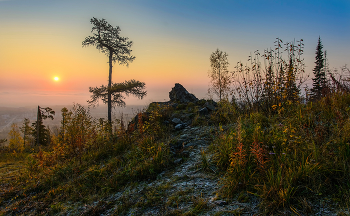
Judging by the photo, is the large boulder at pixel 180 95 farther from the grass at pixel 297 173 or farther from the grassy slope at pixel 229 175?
the grass at pixel 297 173

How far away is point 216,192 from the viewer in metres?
2.74

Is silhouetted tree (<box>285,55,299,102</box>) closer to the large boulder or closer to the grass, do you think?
the grass

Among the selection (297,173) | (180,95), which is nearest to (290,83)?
(297,173)

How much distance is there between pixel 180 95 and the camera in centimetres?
1166

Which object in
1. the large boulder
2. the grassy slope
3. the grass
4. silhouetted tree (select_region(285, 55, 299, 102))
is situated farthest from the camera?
the large boulder

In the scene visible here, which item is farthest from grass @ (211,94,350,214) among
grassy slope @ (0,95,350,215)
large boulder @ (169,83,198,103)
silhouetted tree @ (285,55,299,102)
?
large boulder @ (169,83,198,103)

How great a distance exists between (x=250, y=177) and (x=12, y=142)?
24154mm

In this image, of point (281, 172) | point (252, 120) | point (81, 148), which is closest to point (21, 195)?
point (81, 148)

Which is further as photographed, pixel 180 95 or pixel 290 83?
pixel 180 95

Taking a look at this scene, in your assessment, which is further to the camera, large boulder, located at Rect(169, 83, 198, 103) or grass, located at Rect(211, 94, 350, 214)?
large boulder, located at Rect(169, 83, 198, 103)

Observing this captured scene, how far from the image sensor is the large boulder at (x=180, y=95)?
11380mm

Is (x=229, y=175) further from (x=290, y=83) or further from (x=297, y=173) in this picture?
(x=290, y=83)

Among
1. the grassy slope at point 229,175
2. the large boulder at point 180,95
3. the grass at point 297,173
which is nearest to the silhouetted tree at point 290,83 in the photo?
the grassy slope at point 229,175

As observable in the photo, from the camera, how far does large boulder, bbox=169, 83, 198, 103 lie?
11.4 meters
